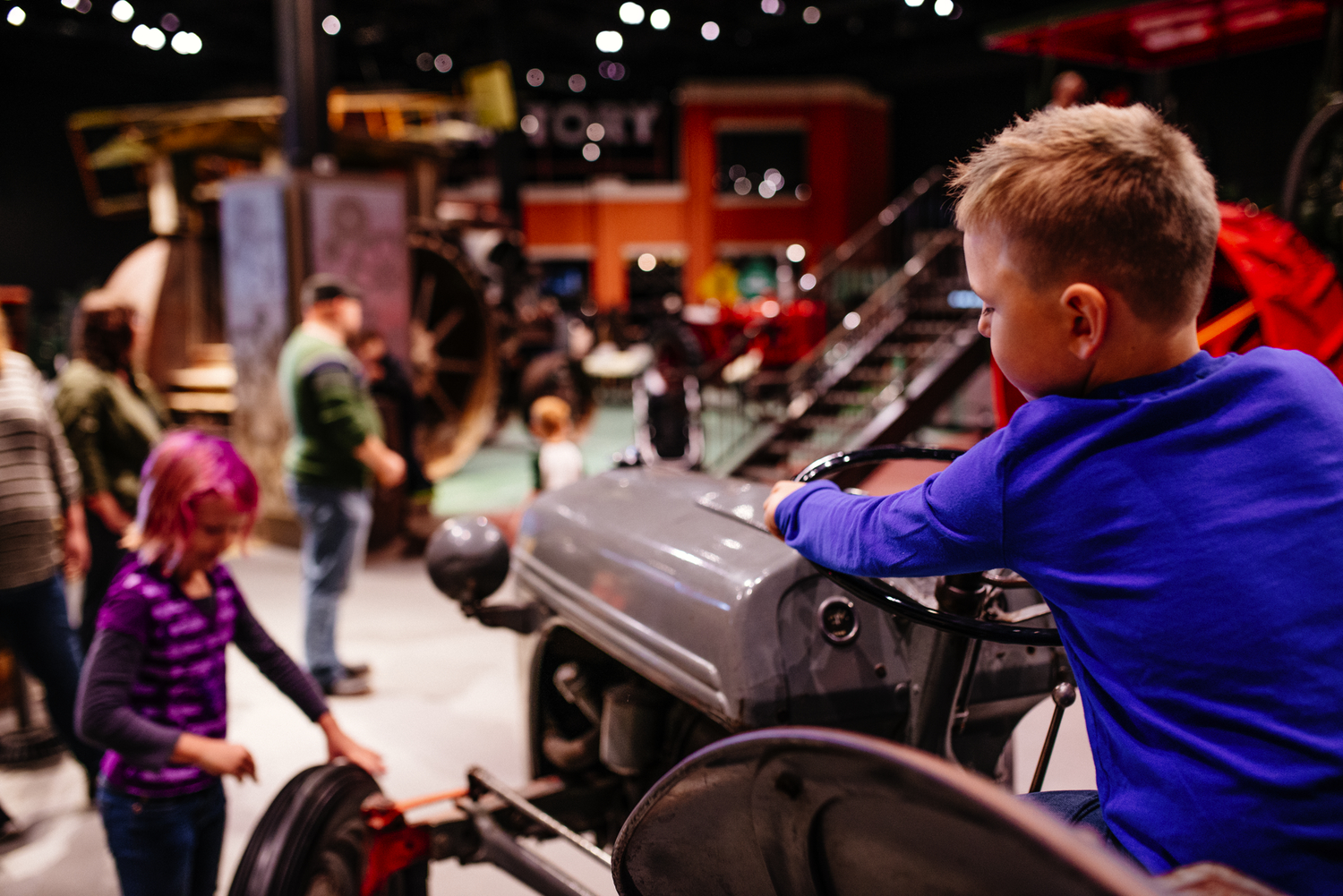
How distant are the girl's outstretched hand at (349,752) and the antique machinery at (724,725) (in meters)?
0.07

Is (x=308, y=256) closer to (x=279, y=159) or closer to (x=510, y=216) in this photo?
(x=279, y=159)

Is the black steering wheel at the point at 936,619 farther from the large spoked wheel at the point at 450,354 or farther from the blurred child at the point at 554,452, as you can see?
the large spoked wheel at the point at 450,354

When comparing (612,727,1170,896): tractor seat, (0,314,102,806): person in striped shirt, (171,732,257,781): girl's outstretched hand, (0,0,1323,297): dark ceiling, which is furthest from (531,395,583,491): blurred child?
(0,0,1323,297): dark ceiling

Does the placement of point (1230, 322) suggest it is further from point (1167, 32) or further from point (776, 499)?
point (1167, 32)

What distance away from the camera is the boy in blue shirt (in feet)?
2.50

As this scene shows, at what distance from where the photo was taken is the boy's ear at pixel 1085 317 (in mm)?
821

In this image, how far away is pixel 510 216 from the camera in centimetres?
1286

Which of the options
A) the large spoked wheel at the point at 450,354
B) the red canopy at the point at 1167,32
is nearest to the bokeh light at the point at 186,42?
the large spoked wheel at the point at 450,354

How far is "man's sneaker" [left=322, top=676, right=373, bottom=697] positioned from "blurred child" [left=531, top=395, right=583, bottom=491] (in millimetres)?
1497

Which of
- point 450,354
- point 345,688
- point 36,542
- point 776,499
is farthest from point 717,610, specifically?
point 450,354

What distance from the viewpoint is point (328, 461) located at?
407cm

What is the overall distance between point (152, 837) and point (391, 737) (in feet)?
6.57

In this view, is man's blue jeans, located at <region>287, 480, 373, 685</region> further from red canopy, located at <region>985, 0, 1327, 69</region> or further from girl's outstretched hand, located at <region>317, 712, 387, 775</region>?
red canopy, located at <region>985, 0, 1327, 69</region>

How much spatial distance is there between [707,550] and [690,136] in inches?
809
